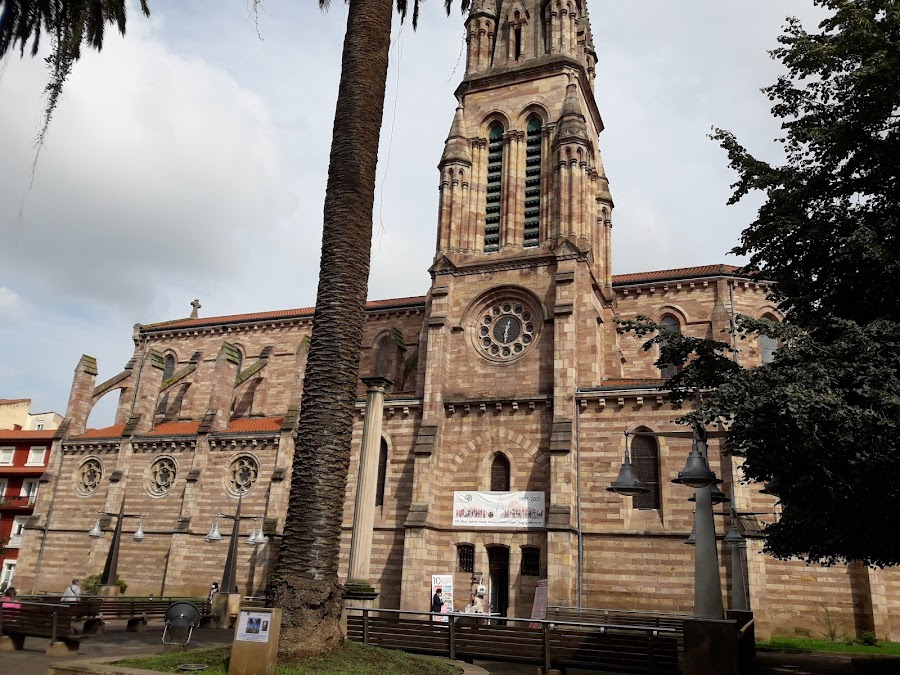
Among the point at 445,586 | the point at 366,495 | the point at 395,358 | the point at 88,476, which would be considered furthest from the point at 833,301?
the point at 88,476

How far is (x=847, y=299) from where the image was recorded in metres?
12.2

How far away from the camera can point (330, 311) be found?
37.4 feet

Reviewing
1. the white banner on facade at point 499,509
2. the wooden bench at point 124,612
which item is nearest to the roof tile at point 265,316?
the white banner on facade at point 499,509

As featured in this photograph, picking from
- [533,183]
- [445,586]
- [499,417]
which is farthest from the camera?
[533,183]

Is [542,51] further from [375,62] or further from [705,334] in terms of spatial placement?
[375,62]

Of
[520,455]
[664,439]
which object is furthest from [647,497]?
[520,455]

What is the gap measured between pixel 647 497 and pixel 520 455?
5068mm

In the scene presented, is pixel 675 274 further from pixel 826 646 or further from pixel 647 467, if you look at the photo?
pixel 826 646

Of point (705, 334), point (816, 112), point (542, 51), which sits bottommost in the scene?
point (816, 112)

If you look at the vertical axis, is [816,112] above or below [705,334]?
below

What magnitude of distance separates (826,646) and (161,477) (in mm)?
31033

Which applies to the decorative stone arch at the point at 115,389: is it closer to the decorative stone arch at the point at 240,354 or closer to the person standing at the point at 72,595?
the decorative stone arch at the point at 240,354

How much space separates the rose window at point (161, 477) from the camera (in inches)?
1435

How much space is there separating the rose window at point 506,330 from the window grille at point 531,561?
26.4ft
